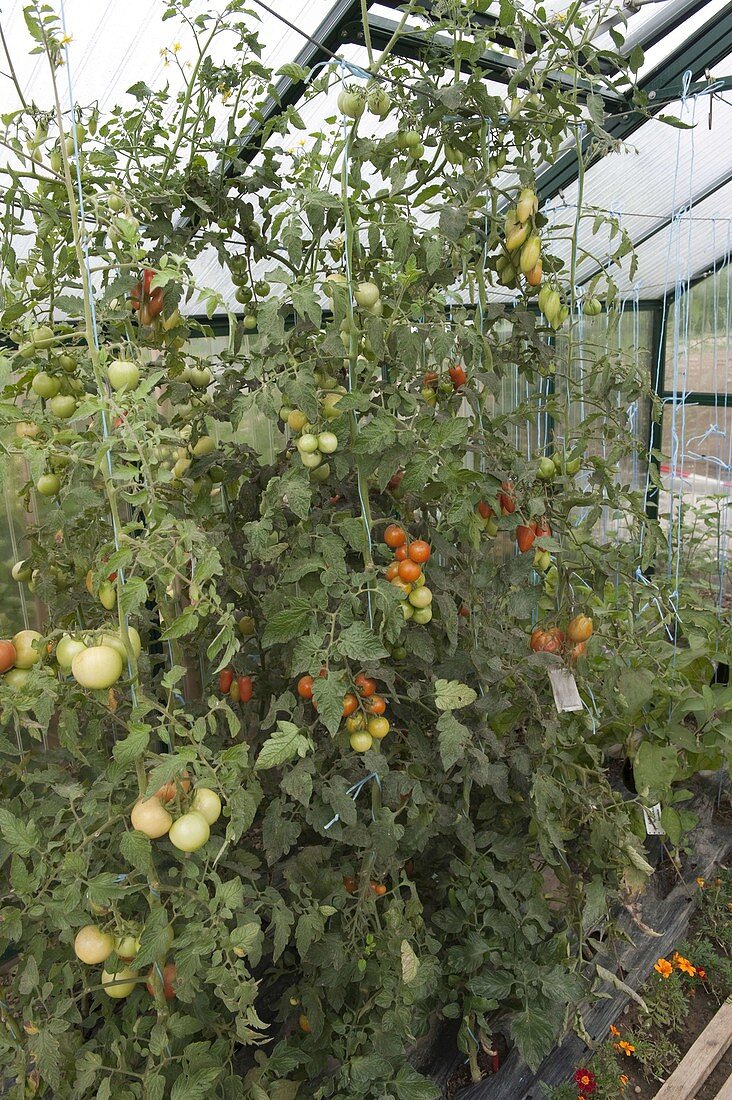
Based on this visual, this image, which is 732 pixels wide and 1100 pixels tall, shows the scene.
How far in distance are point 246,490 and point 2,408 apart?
1.83 ft

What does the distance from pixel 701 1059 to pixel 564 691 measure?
89 centimetres

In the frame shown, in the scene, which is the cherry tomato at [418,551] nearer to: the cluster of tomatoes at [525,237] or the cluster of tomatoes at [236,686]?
the cluster of tomatoes at [236,686]

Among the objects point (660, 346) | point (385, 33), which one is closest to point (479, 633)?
point (385, 33)

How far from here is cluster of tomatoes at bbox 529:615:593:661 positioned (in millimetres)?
1527

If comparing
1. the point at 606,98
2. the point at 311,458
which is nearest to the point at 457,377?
the point at 311,458

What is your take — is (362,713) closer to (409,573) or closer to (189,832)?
(409,573)

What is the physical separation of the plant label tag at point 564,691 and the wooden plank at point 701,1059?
823mm

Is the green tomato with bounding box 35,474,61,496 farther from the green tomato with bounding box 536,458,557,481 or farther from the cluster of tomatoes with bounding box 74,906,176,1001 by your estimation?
the green tomato with bounding box 536,458,557,481

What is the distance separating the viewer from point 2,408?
0.90m

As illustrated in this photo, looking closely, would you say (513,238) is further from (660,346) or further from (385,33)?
(660,346)

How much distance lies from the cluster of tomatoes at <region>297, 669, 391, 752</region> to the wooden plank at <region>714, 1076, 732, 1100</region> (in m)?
1.11

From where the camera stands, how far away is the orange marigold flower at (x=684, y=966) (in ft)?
6.09

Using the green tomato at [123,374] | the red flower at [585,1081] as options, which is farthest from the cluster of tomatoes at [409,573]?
the red flower at [585,1081]

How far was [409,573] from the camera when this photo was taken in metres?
1.19
